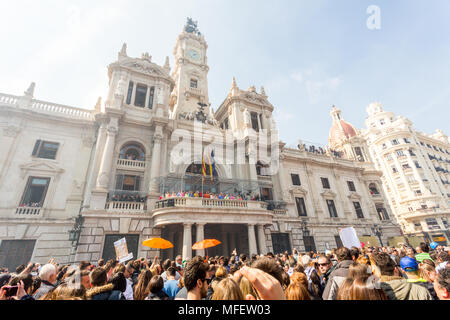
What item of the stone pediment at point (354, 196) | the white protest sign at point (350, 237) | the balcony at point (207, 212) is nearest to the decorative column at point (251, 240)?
the balcony at point (207, 212)

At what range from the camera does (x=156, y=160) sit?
60.8ft

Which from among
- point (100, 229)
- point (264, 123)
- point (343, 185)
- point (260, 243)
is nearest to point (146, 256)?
point (100, 229)

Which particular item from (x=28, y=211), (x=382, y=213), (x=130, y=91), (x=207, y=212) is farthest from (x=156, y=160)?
(x=382, y=213)

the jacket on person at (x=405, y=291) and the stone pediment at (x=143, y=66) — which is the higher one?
the stone pediment at (x=143, y=66)

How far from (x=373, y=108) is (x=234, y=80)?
190 feet

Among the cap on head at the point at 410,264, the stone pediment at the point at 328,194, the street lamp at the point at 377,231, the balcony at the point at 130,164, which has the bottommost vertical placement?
the cap on head at the point at 410,264

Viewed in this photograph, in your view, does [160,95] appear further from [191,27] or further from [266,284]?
[266,284]

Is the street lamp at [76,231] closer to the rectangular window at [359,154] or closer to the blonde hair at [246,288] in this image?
the blonde hair at [246,288]

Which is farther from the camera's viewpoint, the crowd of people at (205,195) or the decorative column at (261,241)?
the decorative column at (261,241)

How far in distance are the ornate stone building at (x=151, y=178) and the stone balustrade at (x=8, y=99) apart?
2.4 inches

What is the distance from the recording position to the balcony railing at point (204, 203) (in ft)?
51.4

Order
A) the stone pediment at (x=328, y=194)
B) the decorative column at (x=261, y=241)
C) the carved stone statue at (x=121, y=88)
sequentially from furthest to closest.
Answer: the stone pediment at (x=328, y=194) → the carved stone statue at (x=121, y=88) → the decorative column at (x=261, y=241)

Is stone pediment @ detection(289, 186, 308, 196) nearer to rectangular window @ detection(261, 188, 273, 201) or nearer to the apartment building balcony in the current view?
rectangular window @ detection(261, 188, 273, 201)
